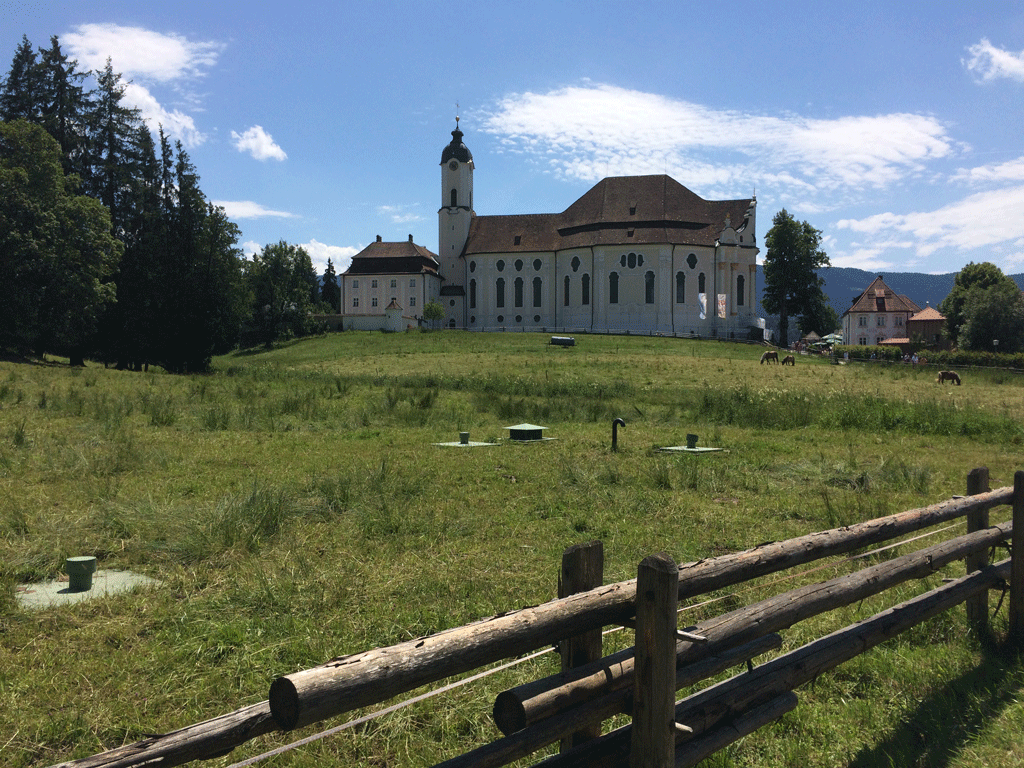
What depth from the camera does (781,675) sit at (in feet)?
13.5

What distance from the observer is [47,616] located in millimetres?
5645

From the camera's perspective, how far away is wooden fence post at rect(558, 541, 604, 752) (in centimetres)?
337

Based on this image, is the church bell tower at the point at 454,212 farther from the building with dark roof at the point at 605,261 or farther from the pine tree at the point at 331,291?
the pine tree at the point at 331,291

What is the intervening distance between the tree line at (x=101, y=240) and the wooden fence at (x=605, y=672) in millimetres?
42928

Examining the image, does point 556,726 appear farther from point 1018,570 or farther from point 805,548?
point 1018,570

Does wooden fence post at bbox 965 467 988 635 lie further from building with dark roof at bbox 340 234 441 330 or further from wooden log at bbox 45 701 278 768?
building with dark roof at bbox 340 234 441 330

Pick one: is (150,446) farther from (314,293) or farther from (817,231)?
(314,293)

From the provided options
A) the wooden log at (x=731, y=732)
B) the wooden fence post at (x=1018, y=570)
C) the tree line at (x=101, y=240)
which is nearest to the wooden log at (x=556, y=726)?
the wooden log at (x=731, y=732)

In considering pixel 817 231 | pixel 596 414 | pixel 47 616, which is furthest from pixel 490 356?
pixel 817 231

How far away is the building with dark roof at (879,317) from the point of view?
10381 cm

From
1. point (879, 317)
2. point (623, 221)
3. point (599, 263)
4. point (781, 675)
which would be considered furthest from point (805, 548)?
point (879, 317)

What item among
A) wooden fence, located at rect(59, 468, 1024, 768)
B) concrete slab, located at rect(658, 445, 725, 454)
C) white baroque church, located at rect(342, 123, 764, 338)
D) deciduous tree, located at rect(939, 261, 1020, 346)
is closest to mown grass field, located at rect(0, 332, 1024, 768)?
concrete slab, located at rect(658, 445, 725, 454)

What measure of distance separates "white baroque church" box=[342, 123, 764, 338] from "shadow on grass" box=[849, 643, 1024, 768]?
74330 millimetres

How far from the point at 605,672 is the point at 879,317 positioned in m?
113
